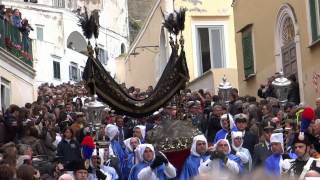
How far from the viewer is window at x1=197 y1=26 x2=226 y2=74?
3078cm

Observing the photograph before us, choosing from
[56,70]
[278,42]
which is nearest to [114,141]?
[278,42]

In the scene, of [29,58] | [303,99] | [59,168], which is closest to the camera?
[59,168]

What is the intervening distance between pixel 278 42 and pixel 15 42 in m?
10.2

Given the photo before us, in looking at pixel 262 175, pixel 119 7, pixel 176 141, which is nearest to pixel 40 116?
pixel 176 141

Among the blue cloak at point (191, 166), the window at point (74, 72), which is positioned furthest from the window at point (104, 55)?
the blue cloak at point (191, 166)

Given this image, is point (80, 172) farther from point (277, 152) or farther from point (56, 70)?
point (56, 70)

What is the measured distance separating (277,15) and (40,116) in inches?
274

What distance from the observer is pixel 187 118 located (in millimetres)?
15711

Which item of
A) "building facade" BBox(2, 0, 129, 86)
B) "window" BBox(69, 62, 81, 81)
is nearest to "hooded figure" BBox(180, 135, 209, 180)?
"building facade" BBox(2, 0, 129, 86)

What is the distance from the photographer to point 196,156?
39.1 ft

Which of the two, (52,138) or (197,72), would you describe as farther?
(197,72)

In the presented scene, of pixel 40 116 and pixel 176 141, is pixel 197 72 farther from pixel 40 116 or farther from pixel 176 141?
pixel 176 141

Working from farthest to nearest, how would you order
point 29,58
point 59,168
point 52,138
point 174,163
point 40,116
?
1. point 29,58
2. point 40,116
3. point 52,138
4. point 174,163
5. point 59,168

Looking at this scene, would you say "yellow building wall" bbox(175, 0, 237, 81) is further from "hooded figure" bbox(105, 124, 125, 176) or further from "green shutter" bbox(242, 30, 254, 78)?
"hooded figure" bbox(105, 124, 125, 176)
